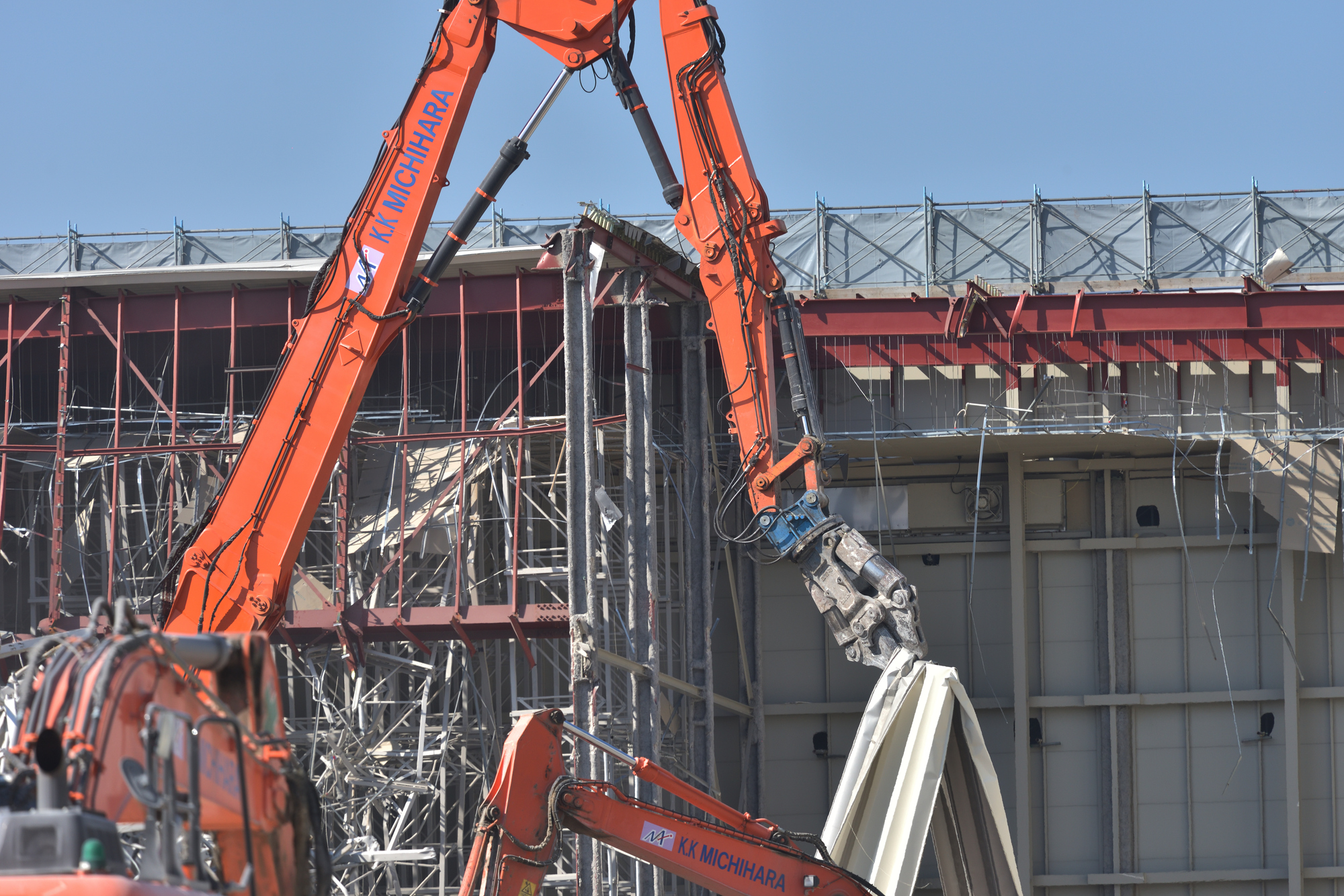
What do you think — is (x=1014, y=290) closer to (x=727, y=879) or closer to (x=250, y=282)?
(x=250, y=282)

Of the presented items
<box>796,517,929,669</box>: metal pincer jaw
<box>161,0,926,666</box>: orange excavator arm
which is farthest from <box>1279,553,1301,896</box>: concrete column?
<box>161,0,926,666</box>: orange excavator arm

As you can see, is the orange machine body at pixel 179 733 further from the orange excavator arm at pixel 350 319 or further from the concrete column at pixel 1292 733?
the concrete column at pixel 1292 733

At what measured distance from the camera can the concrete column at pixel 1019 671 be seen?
2406 cm

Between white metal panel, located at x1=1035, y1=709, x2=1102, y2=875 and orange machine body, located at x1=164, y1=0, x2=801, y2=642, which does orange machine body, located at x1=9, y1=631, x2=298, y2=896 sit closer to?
orange machine body, located at x1=164, y1=0, x2=801, y2=642

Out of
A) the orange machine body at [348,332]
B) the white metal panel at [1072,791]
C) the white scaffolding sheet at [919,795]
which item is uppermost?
the orange machine body at [348,332]

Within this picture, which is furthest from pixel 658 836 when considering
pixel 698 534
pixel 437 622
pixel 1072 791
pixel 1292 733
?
pixel 1292 733

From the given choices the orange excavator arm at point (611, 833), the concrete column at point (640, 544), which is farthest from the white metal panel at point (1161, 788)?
the orange excavator arm at point (611, 833)

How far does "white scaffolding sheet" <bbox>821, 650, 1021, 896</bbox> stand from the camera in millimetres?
16500

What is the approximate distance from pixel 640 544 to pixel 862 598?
4.74m

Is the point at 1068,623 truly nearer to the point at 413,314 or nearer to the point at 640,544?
the point at 640,544

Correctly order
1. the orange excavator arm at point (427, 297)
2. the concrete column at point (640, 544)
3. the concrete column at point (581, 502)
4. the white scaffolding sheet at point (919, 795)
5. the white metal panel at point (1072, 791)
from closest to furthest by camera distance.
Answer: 1. the orange excavator arm at point (427, 297)
2. the white scaffolding sheet at point (919, 795)
3. the concrete column at point (581, 502)
4. the concrete column at point (640, 544)
5. the white metal panel at point (1072, 791)

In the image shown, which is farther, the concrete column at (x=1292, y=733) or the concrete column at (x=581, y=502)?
the concrete column at (x=1292, y=733)

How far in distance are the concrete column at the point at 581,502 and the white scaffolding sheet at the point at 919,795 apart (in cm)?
320

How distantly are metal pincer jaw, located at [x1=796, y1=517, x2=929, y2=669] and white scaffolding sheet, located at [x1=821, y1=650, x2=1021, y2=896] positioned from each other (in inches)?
9.7
